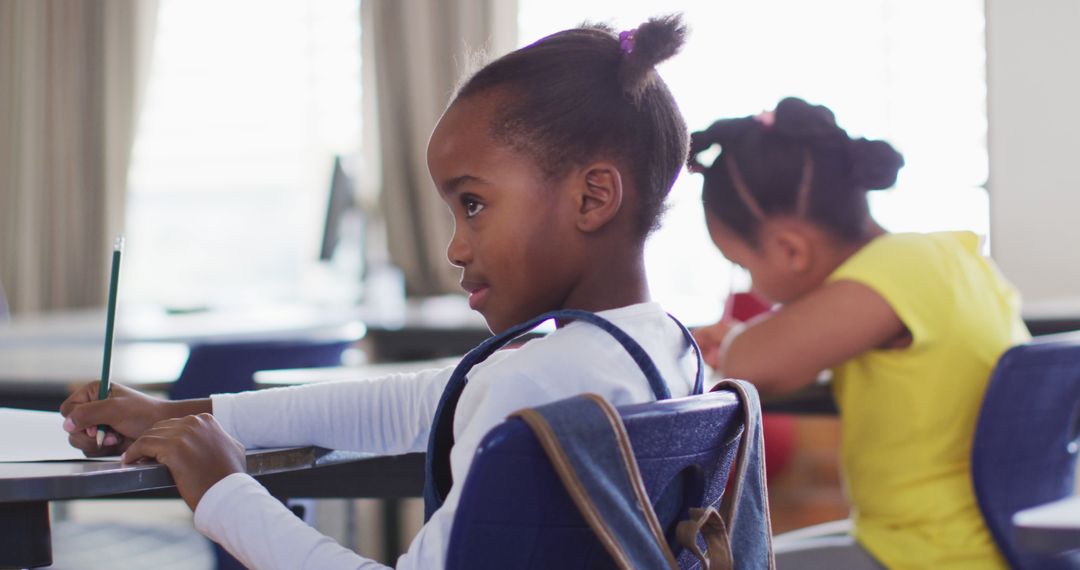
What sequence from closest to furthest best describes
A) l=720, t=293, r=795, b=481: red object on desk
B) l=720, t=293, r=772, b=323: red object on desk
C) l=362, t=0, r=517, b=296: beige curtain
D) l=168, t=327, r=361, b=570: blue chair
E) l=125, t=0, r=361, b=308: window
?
l=168, t=327, r=361, b=570: blue chair, l=720, t=293, r=772, b=323: red object on desk, l=720, t=293, r=795, b=481: red object on desk, l=362, t=0, r=517, b=296: beige curtain, l=125, t=0, r=361, b=308: window

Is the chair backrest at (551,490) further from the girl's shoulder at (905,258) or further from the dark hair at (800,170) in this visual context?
the dark hair at (800,170)

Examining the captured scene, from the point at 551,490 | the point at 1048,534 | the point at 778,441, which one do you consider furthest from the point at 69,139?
the point at 551,490

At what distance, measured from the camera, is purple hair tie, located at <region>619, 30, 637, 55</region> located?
1064 millimetres

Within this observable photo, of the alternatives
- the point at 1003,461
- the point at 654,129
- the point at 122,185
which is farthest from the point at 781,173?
the point at 122,185

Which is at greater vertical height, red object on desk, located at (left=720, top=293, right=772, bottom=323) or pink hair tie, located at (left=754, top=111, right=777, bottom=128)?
pink hair tie, located at (left=754, top=111, right=777, bottom=128)

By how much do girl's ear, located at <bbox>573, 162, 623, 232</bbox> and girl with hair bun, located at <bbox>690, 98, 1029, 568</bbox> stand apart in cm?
65

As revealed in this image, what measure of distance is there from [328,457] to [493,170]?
0.34m

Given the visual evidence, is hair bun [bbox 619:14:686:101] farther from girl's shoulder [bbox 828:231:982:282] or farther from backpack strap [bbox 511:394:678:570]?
girl's shoulder [bbox 828:231:982:282]

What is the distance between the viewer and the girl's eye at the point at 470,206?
104cm

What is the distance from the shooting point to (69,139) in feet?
19.0

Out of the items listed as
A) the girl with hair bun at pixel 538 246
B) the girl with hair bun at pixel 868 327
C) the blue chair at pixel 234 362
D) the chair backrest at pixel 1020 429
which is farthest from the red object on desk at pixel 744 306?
the girl with hair bun at pixel 538 246

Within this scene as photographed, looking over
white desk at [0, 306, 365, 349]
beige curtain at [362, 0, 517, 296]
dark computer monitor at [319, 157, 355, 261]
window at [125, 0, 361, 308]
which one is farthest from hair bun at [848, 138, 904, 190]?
window at [125, 0, 361, 308]

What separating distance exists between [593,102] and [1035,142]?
3523 mm

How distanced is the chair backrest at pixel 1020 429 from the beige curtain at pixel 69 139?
5.07 metres
